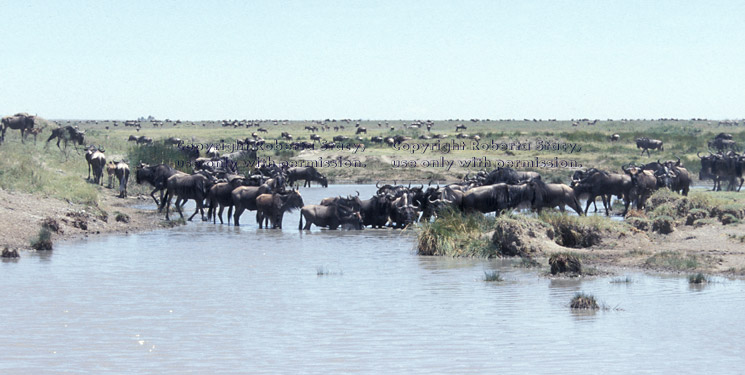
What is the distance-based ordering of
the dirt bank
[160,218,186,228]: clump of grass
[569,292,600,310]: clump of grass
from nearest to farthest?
1. [569,292,600,310]: clump of grass
2. the dirt bank
3. [160,218,186,228]: clump of grass

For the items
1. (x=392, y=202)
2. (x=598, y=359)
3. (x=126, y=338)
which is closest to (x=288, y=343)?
(x=126, y=338)

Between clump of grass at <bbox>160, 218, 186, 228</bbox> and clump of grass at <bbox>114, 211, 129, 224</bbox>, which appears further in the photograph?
clump of grass at <bbox>160, 218, 186, 228</bbox>

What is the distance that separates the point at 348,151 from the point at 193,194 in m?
36.5

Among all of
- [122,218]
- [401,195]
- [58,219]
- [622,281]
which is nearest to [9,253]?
[58,219]

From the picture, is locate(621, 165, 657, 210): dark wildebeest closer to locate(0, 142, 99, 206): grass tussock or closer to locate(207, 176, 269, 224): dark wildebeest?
locate(207, 176, 269, 224): dark wildebeest

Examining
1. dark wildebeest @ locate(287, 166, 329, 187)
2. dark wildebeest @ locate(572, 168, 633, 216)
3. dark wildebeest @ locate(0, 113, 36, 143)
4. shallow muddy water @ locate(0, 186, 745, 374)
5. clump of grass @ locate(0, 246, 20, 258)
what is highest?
dark wildebeest @ locate(0, 113, 36, 143)

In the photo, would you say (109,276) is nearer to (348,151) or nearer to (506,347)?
(506,347)

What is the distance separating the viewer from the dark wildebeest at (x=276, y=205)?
1144 inches

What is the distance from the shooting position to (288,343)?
1185 centimetres

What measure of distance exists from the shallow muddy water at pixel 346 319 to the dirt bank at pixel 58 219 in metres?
2.50

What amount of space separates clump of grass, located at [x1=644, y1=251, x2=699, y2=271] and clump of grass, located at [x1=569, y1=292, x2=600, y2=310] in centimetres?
477

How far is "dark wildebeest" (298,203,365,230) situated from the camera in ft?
93.6

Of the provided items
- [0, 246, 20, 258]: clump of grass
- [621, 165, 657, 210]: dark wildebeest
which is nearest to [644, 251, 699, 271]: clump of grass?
[621, 165, 657, 210]: dark wildebeest

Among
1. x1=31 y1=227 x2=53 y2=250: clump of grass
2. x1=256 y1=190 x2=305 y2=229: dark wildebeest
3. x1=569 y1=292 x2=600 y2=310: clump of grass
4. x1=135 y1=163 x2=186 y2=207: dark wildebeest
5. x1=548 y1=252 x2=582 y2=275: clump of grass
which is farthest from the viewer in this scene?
x1=135 y1=163 x2=186 y2=207: dark wildebeest
